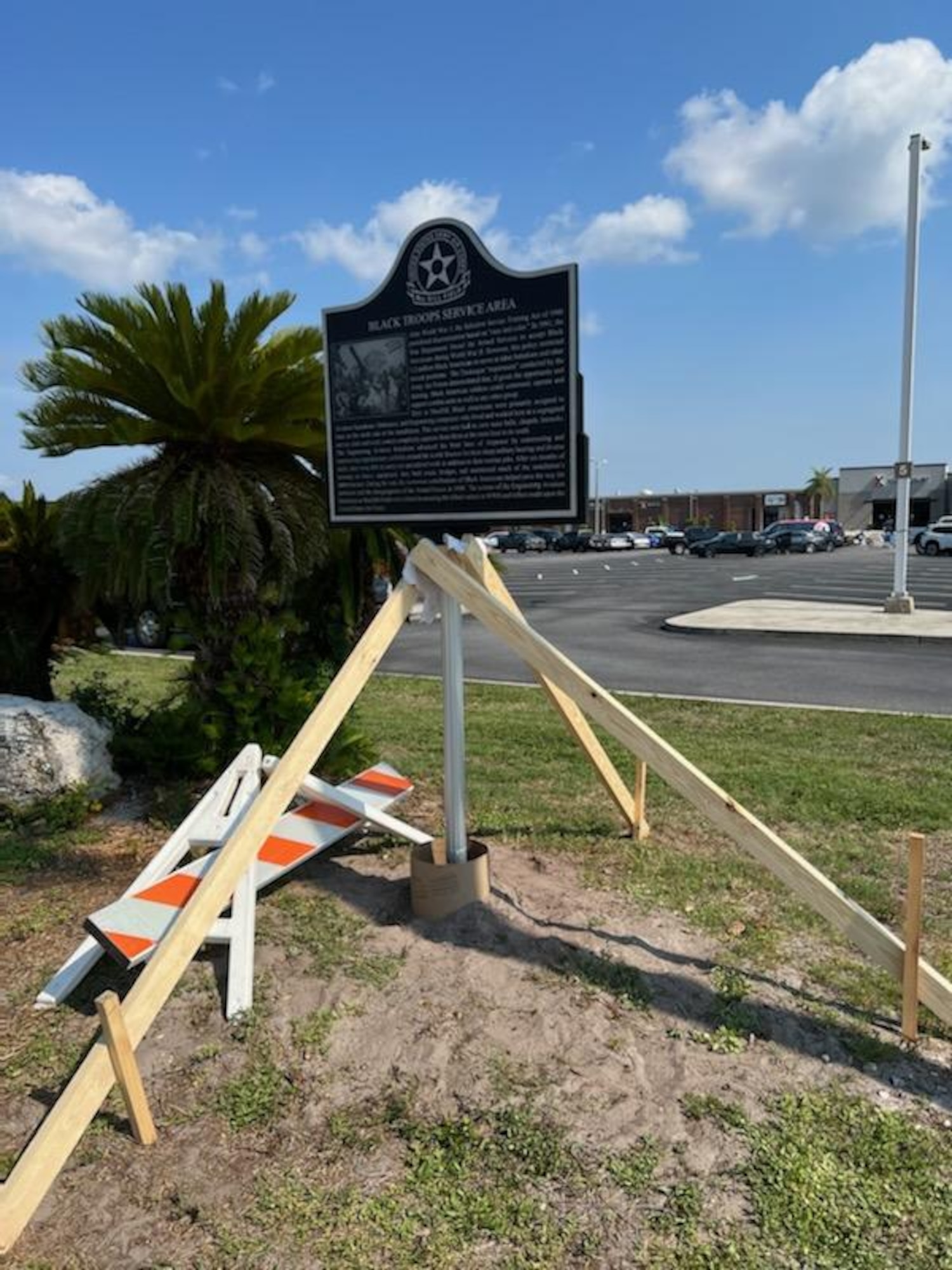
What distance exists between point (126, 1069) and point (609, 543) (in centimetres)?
5863

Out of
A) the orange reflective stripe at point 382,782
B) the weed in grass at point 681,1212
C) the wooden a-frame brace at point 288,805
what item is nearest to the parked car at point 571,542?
the orange reflective stripe at point 382,782

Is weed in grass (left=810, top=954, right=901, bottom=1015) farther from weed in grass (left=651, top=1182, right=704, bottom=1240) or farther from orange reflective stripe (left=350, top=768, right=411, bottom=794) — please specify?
orange reflective stripe (left=350, top=768, right=411, bottom=794)

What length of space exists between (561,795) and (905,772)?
254 centimetres

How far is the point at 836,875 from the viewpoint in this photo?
15.3 feet

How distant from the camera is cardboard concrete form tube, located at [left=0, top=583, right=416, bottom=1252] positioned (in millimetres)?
2539

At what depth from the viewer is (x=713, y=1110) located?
2.83 meters

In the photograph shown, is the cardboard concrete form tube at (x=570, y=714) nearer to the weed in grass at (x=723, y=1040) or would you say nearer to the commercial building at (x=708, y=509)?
the weed in grass at (x=723, y=1040)

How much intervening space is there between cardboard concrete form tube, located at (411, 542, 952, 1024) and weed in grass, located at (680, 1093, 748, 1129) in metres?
0.79

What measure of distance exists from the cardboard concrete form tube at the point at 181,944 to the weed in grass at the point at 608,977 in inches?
52.2

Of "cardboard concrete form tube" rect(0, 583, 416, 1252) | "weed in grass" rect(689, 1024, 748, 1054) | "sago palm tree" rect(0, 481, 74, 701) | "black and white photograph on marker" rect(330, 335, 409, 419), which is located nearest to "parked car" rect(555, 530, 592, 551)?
"sago palm tree" rect(0, 481, 74, 701)

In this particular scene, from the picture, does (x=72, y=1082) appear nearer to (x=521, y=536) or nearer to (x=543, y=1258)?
(x=543, y=1258)

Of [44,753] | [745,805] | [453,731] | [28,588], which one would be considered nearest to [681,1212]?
[453,731]

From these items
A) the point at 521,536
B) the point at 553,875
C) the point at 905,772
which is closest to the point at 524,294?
the point at 553,875

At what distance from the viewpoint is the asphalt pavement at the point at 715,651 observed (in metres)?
10.2
